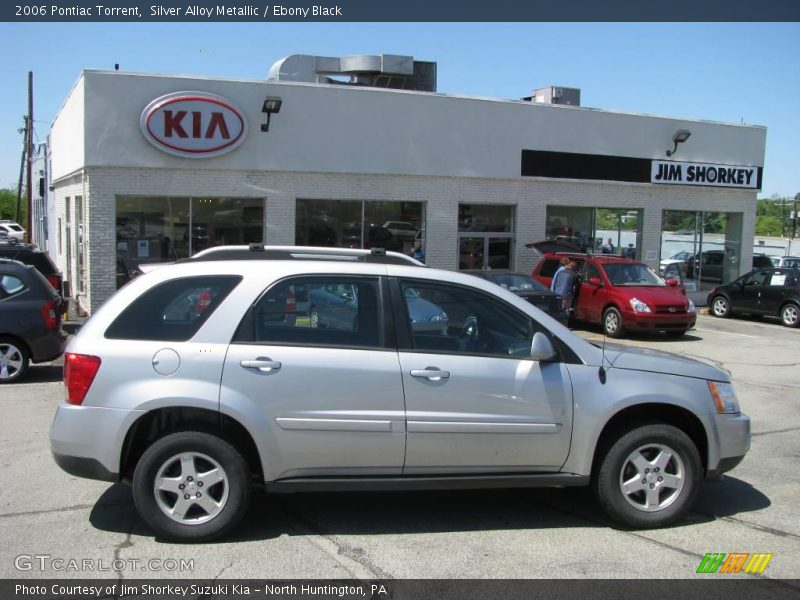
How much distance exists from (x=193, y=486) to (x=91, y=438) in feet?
2.25

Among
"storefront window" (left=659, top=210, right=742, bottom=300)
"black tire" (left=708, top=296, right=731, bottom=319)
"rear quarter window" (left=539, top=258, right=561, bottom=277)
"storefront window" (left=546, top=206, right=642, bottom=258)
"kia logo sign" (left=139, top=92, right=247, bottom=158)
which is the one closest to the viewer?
"kia logo sign" (left=139, top=92, right=247, bottom=158)

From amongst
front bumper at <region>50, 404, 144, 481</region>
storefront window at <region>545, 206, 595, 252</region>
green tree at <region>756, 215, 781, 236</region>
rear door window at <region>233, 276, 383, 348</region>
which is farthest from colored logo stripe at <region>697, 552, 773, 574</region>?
green tree at <region>756, 215, 781, 236</region>

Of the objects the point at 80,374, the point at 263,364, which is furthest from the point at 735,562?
the point at 80,374

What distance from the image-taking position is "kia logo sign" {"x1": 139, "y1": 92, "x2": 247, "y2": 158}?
16141mm

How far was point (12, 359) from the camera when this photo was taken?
1027cm

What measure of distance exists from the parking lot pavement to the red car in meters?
9.18

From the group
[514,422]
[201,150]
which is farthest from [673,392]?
[201,150]

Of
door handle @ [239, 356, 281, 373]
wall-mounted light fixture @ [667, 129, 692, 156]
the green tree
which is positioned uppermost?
wall-mounted light fixture @ [667, 129, 692, 156]

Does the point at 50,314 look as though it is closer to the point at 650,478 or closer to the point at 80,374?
the point at 80,374

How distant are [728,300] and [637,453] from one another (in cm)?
1732

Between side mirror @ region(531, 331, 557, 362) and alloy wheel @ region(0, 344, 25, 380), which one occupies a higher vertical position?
side mirror @ region(531, 331, 557, 362)

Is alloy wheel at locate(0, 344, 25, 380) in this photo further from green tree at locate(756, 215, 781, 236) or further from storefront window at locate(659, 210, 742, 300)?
green tree at locate(756, 215, 781, 236)

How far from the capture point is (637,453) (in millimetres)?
5102

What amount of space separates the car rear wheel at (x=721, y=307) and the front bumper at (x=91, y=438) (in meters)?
19.3
